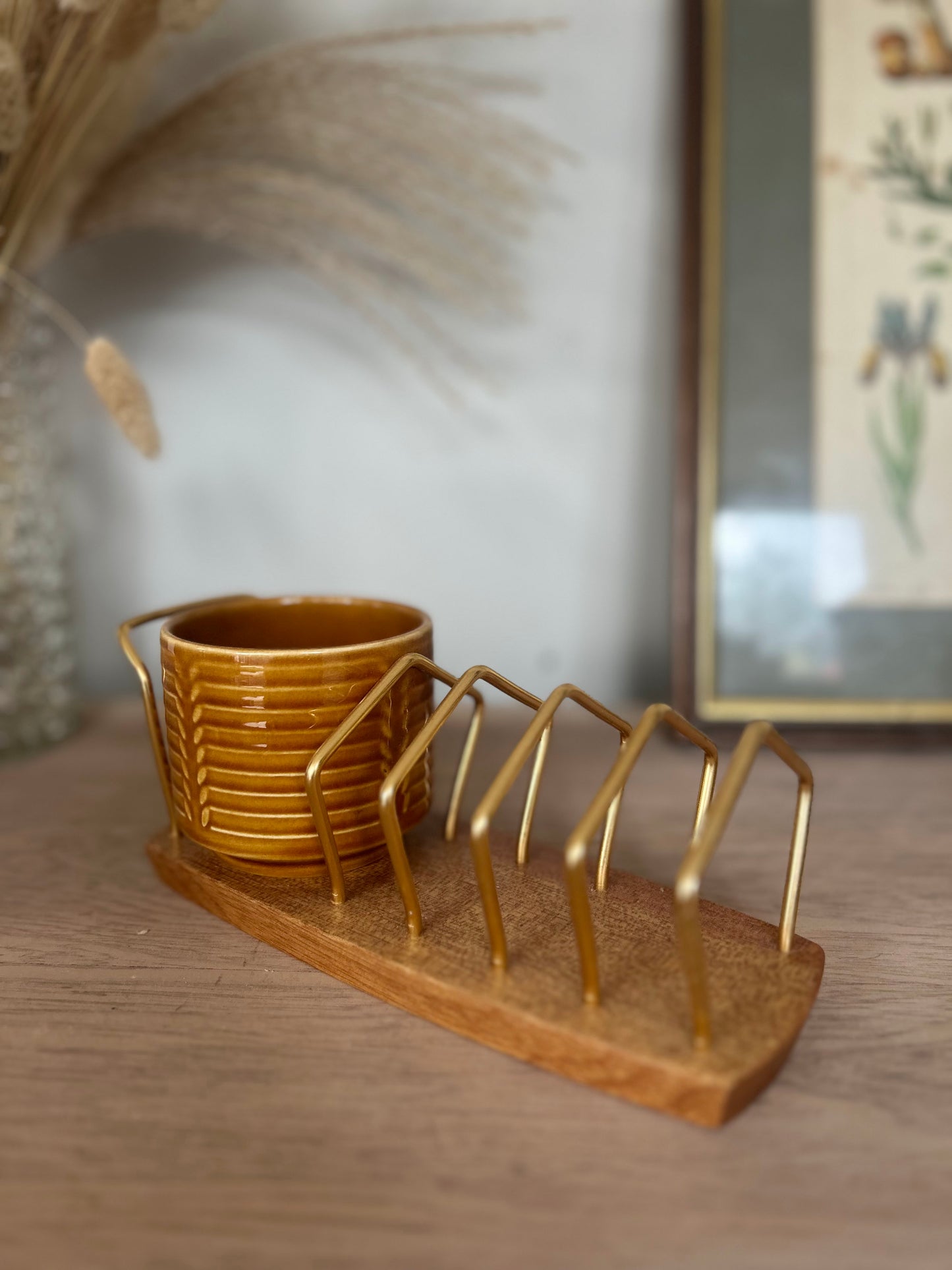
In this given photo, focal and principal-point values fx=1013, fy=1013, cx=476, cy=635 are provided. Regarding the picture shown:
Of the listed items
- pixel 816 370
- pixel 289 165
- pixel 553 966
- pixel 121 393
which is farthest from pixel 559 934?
pixel 289 165

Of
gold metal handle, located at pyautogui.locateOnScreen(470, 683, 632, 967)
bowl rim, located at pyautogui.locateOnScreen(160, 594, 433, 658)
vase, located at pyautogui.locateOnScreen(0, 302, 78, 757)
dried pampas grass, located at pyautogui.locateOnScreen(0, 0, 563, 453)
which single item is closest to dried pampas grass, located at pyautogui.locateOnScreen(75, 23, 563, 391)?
dried pampas grass, located at pyautogui.locateOnScreen(0, 0, 563, 453)

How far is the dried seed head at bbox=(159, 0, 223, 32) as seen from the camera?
0.56 metres

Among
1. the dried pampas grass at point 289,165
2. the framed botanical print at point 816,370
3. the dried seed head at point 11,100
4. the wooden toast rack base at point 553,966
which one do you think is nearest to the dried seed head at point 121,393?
the dried pampas grass at point 289,165

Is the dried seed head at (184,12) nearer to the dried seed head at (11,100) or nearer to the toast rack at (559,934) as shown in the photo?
the dried seed head at (11,100)

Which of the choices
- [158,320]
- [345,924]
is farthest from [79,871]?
[158,320]

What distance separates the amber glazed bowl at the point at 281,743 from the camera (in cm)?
47

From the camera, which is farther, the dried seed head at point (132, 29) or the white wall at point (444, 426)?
the white wall at point (444, 426)

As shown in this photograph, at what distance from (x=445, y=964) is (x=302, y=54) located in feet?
1.88

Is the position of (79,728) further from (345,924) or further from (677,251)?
(677,251)

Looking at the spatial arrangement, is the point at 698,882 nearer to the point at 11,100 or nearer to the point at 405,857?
the point at 405,857

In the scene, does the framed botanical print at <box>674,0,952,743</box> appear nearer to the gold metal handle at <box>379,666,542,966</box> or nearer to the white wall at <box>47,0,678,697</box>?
the white wall at <box>47,0,678,697</box>

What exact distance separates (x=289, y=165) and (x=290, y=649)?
1.37 feet

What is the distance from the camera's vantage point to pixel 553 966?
1.37 ft

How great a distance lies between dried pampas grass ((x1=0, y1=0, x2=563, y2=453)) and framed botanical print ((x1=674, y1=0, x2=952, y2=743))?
15cm
